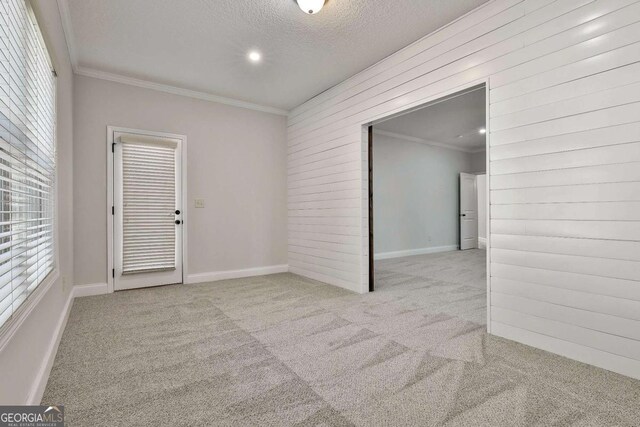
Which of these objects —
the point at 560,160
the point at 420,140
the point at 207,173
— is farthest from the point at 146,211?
the point at 420,140

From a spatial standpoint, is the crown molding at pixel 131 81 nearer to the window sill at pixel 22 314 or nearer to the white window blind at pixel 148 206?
the white window blind at pixel 148 206

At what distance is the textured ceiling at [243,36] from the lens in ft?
8.66

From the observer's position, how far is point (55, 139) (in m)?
2.45

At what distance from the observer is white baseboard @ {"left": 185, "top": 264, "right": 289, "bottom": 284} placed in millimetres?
4436

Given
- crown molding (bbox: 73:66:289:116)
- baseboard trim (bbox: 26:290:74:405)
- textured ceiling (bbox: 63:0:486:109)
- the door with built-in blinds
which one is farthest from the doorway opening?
baseboard trim (bbox: 26:290:74:405)

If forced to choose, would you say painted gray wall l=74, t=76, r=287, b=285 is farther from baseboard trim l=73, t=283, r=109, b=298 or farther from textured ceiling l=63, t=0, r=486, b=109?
textured ceiling l=63, t=0, r=486, b=109

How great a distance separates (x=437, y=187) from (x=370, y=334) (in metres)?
5.97

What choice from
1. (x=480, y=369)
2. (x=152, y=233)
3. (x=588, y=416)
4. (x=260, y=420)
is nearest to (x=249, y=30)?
(x=152, y=233)

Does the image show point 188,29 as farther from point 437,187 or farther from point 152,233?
point 437,187

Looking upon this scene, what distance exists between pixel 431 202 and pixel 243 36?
5.93m

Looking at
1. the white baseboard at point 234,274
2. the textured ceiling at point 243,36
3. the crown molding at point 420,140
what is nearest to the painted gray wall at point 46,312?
the textured ceiling at point 243,36

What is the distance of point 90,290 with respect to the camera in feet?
12.3

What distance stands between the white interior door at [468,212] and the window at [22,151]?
819cm

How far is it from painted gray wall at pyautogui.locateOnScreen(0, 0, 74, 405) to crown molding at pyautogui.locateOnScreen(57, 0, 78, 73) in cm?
8
